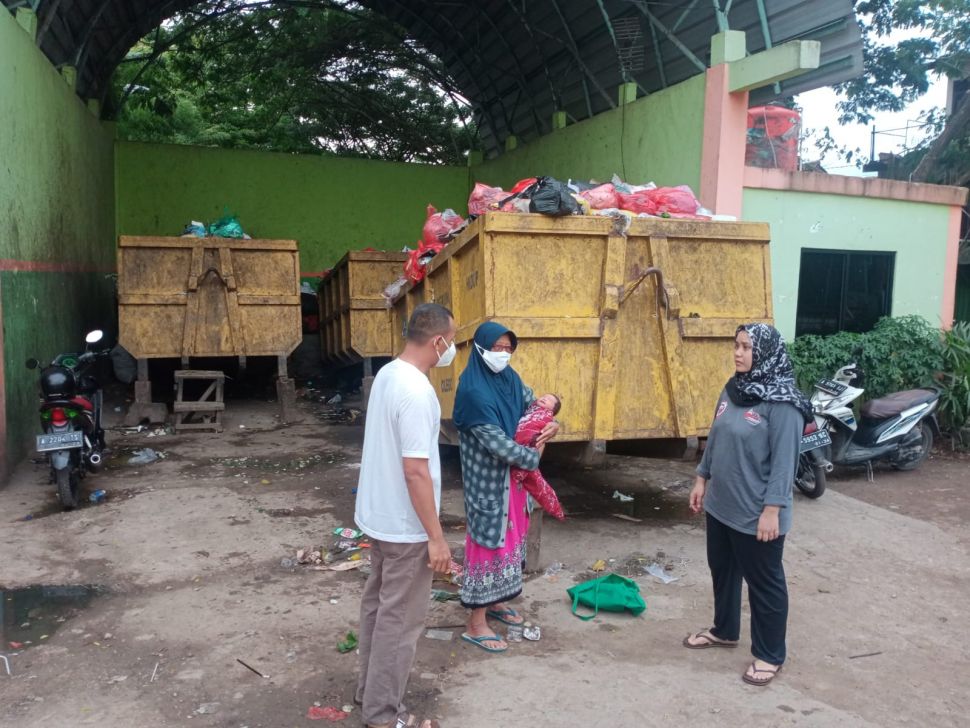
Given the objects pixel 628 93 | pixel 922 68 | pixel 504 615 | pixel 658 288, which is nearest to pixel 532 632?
pixel 504 615

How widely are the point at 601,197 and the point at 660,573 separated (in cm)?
251

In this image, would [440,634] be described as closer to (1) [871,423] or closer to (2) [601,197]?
(2) [601,197]

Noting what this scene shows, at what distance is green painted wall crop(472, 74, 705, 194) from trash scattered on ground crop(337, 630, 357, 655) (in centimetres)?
574

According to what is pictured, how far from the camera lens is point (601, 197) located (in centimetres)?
529

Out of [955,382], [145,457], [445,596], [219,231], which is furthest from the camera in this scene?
[219,231]

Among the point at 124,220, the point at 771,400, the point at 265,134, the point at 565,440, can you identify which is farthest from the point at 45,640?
the point at 265,134

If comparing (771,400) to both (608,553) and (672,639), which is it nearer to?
(672,639)

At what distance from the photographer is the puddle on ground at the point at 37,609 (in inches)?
137

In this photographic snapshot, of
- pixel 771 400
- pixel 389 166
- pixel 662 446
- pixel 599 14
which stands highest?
pixel 599 14

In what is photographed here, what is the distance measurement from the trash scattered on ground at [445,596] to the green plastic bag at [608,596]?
0.58 m

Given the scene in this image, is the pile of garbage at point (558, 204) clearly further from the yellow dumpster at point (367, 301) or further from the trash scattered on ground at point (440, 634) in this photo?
the yellow dumpster at point (367, 301)

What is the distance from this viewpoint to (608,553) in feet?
15.3

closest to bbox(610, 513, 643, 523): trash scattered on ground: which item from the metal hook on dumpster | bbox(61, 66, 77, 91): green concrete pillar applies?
the metal hook on dumpster

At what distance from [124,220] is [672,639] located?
11735mm
